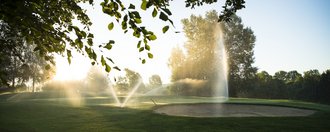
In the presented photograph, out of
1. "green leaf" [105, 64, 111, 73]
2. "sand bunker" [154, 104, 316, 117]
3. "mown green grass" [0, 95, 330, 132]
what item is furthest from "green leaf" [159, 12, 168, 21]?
"sand bunker" [154, 104, 316, 117]

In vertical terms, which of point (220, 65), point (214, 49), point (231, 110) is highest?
point (214, 49)

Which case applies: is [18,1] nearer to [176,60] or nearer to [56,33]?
[56,33]

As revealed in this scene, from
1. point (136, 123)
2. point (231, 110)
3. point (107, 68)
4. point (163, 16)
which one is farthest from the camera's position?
point (231, 110)

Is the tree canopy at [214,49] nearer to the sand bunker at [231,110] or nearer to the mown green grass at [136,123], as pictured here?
the sand bunker at [231,110]

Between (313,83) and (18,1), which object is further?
(313,83)

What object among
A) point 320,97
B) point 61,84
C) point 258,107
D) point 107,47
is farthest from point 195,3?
point 61,84

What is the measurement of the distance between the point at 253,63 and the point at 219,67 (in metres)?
6.50

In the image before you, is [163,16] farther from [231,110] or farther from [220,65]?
[220,65]

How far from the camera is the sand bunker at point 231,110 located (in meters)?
17.8

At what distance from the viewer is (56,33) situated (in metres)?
3.33

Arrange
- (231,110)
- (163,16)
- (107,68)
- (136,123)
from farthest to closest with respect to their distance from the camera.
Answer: (231,110) → (136,123) → (107,68) → (163,16)

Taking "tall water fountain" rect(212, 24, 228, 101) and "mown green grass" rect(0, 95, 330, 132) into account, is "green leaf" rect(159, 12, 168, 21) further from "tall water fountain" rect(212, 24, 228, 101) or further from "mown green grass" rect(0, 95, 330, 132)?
"tall water fountain" rect(212, 24, 228, 101)

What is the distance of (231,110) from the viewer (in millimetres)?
19391

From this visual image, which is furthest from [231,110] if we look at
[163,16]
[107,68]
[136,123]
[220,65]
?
[220,65]
